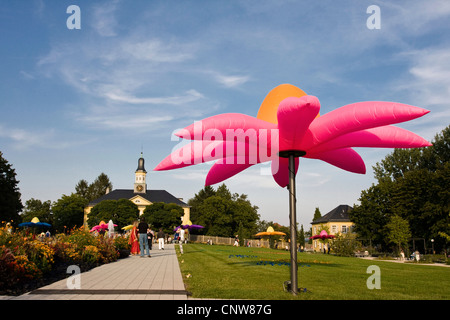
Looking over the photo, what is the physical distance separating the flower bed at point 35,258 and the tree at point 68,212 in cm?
8339

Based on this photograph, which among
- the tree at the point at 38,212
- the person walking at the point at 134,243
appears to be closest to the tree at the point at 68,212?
the tree at the point at 38,212

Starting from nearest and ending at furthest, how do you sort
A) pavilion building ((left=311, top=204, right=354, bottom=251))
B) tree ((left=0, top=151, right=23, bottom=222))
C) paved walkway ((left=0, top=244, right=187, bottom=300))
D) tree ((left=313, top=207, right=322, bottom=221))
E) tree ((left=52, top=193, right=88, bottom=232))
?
paved walkway ((left=0, top=244, right=187, bottom=300)) < tree ((left=0, top=151, right=23, bottom=222)) < pavilion building ((left=311, top=204, right=354, bottom=251)) < tree ((left=52, top=193, right=88, bottom=232)) < tree ((left=313, top=207, right=322, bottom=221))

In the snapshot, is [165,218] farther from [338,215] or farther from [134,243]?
[134,243]

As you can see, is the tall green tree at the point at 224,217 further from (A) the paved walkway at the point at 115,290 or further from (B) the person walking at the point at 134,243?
(A) the paved walkway at the point at 115,290

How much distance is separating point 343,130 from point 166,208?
6726 centimetres

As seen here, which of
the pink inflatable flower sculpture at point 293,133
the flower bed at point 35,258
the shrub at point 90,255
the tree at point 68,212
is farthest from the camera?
the tree at point 68,212

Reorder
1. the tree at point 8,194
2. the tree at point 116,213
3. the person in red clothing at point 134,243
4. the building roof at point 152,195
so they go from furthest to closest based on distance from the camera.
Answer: the building roof at point 152,195 < the tree at point 116,213 < the tree at point 8,194 < the person in red clothing at point 134,243

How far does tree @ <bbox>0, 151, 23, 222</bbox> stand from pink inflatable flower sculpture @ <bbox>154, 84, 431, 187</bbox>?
1822 inches

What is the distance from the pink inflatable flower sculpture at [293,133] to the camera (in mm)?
6805

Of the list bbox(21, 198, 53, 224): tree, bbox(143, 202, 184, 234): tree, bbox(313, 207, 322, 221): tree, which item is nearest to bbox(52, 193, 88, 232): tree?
bbox(21, 198, 53, 224): tree

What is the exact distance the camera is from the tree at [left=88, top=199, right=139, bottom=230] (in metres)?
73.8

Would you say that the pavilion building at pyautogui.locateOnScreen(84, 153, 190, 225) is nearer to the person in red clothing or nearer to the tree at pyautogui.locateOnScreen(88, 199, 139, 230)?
the tree at pyautogui.locateOnScreen(88, 199, 139, 230)

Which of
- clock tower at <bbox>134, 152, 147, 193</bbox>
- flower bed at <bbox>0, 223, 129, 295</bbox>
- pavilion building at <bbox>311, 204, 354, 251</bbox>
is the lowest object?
pavilion building at <bbox>311, 204, 354, 251</bbox>
